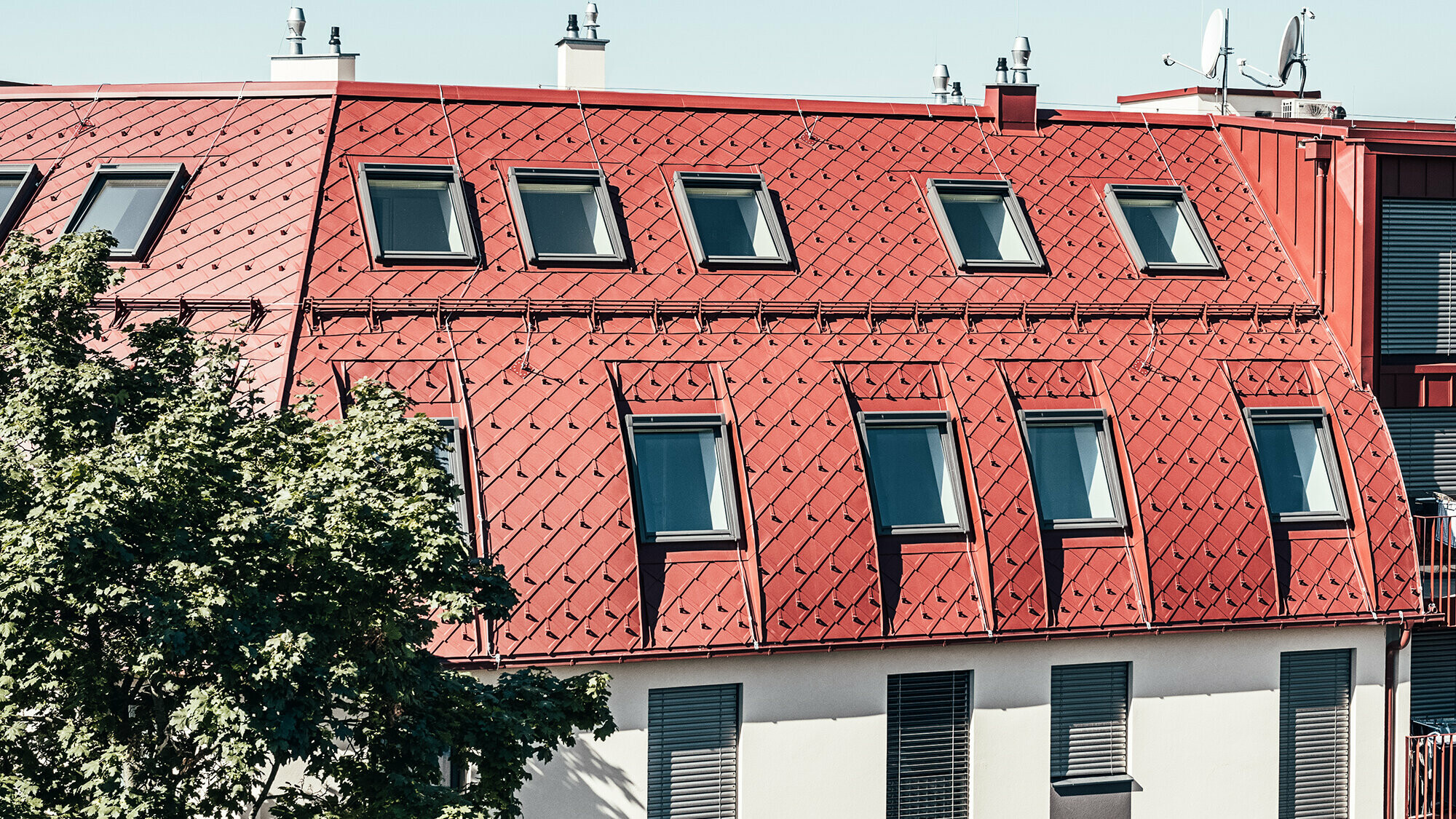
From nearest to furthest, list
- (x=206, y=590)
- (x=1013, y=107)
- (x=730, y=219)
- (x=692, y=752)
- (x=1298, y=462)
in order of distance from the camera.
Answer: (x=206, y=590) → (x=692, y=752) → (x=1298, y=462) → (x=730, y=219) → (x=1013, y=107)

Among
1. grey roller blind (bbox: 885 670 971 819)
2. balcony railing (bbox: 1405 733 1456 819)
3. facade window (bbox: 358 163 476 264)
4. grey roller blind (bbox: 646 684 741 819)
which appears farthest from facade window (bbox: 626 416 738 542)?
balcony railing (bbox: 1405 733 1456 819)

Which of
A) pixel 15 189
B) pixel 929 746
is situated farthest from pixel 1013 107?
pixel 15 189

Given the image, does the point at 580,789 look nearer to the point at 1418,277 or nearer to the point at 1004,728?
the point at 1004,728

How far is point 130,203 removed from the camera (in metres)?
24.7

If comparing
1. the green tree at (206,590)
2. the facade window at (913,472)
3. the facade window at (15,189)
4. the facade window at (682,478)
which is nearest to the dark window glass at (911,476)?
the facade window at (913,472)

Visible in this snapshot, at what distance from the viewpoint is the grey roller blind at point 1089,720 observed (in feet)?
79.0

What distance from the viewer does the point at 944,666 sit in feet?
76.7

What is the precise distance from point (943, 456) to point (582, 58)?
11048 mm

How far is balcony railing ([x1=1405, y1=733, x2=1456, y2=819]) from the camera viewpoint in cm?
2534

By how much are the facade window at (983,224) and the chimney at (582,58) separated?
6976mm

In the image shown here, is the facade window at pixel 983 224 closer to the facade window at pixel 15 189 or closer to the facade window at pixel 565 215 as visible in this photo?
the facade window at pixel 565 215

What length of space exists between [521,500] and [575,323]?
3.15m


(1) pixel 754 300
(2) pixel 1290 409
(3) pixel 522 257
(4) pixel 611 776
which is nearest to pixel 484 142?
(3) pixel 522 257

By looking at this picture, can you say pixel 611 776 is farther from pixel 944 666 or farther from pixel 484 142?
pixel 484 142
